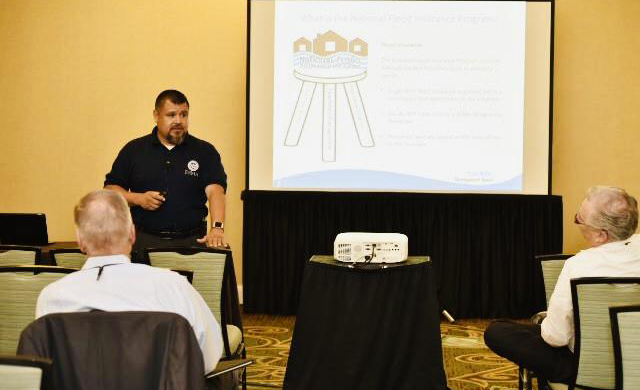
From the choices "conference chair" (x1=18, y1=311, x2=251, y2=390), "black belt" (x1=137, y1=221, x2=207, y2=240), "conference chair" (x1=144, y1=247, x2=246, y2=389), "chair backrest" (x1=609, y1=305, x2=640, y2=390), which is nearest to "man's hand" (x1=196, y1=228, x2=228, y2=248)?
"black belt" (x1=137, y1=221, x2=207, y2=240)

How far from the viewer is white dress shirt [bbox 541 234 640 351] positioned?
2.83m

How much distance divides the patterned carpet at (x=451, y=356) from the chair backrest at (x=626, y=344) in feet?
6.17

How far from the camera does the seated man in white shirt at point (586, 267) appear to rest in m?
2.87

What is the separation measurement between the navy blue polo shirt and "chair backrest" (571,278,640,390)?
2.39 meters

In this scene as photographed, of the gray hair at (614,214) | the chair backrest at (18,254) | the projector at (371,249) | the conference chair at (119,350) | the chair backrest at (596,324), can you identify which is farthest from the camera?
the projector at (371,249)

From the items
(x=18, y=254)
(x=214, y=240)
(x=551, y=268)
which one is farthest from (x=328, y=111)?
(x=18, y=254)

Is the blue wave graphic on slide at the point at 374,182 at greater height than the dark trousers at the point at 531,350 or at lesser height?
greater

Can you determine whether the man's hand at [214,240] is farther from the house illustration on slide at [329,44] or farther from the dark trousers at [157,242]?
the house illustration on slide at [329,44]

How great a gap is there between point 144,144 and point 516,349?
2474 millimetres

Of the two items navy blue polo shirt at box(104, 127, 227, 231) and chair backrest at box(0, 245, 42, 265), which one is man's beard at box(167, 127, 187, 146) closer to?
navy blue polo shirt at box(104, 127, 227, 231)

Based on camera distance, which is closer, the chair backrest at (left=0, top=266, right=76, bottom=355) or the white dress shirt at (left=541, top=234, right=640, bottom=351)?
the chair backrest at (left=0, top=266, right=76, bottom=355)

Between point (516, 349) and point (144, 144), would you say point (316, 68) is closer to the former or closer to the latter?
point (144, 144)

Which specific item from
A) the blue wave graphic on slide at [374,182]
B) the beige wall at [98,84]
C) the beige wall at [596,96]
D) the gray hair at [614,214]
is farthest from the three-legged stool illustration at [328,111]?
the gray hair at [614,214]

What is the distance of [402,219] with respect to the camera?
6.33 meters
